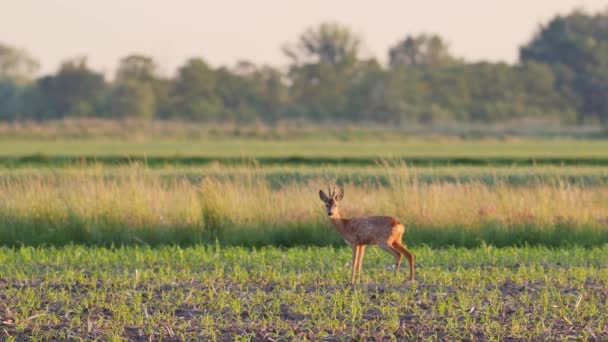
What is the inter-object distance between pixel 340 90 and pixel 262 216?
262 ft

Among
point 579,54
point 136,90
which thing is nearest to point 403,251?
point 136,90

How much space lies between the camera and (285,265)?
533 inches

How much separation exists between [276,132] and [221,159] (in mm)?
33838

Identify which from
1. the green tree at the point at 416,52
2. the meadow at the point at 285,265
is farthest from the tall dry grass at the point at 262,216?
the green tree at the point at 416,52

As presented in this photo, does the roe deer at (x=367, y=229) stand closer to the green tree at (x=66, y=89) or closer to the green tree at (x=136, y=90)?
the green tree at (x=136, y=90)

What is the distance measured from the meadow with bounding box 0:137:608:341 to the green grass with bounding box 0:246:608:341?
3 cm

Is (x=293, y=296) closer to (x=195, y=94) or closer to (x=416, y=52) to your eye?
(x=195, y=94)

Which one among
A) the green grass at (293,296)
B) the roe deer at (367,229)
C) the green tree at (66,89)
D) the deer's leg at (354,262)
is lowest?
the green grass at (293,296)

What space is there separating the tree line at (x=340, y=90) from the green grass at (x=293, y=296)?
257ft

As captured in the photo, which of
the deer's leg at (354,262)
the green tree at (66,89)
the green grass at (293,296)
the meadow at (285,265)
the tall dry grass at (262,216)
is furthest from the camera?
the green tree at (66,89)

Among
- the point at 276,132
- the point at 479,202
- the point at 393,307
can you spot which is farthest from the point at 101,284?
the point at 276,132

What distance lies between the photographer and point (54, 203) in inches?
679

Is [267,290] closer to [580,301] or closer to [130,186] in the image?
[580,301]

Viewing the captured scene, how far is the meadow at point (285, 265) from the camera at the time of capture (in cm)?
948
